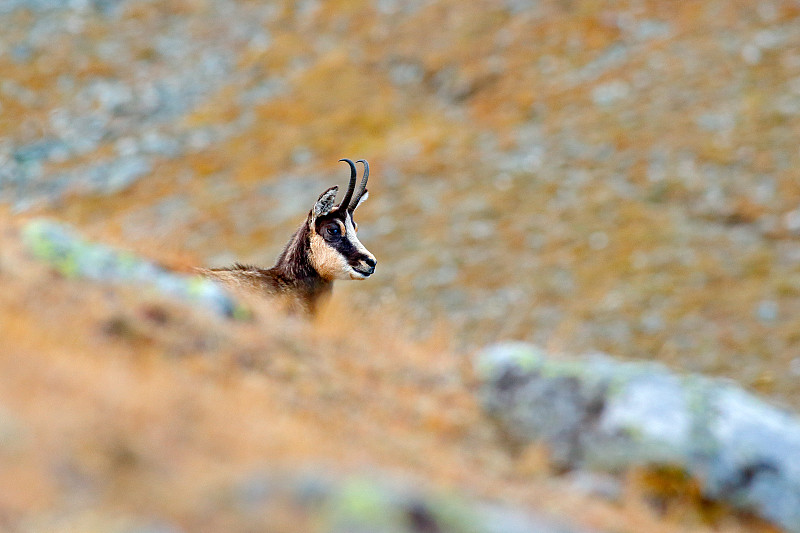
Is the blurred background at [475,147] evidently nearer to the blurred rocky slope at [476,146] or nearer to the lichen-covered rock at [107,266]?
the blurred rocky slope at [476,146]

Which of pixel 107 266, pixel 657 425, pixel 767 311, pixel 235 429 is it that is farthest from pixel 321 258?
pixel 767 311

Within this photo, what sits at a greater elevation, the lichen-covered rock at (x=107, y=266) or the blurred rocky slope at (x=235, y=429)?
the lichen-covered rock at (x=107, y=266)

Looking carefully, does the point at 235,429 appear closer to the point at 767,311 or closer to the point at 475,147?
the point at 767,311

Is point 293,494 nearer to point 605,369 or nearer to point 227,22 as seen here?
point 605,369

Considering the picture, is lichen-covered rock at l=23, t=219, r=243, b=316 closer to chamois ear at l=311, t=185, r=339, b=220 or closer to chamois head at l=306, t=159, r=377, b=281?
chamois head at l=306, t=159, r=377, b=281

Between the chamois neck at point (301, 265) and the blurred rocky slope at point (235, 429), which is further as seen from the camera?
the chamois neck at point (301, 265)

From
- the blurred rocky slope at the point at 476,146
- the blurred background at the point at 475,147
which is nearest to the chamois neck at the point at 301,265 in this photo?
the blurred background at the point at 475,147
